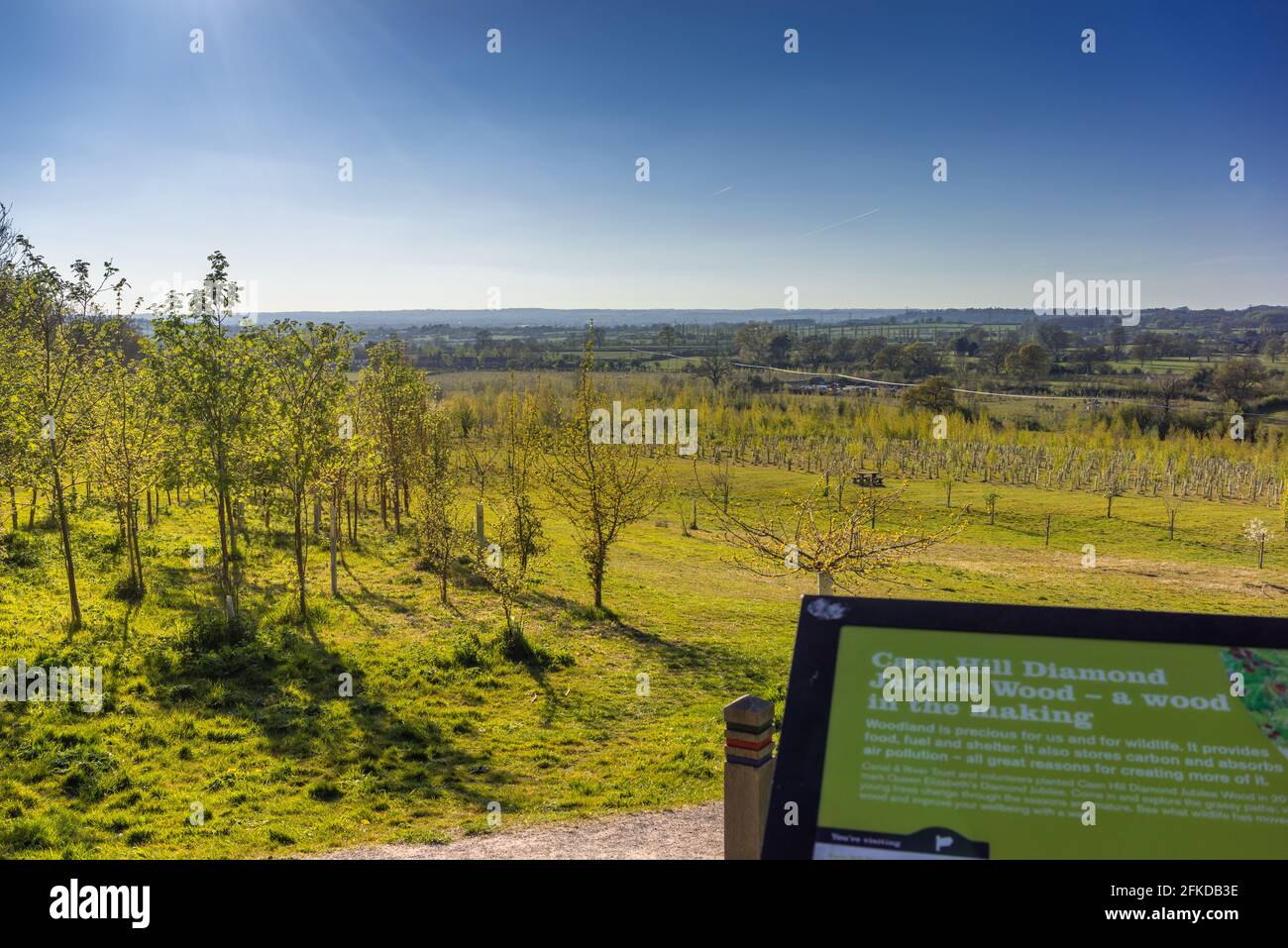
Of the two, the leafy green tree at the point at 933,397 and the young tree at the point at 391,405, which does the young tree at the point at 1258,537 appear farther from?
the leafy green tree at the point at 933,397

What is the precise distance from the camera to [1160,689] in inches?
173

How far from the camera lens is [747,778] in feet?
18.3

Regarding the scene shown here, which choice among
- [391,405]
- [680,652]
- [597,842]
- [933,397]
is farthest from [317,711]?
[933,397]

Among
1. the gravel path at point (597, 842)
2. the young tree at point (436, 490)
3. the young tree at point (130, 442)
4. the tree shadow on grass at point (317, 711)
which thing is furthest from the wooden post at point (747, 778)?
the young tree at point (130, 442)

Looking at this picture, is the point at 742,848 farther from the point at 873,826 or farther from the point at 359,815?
the point at 359,815

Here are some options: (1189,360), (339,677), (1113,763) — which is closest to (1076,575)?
(339,677)

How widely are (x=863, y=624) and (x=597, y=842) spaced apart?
6854 mm

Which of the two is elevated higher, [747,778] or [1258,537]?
[747,778]

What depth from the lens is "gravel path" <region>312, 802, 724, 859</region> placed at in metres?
9.99

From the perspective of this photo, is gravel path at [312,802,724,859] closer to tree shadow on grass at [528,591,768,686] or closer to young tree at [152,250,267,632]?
tree shadow on grass at [528,591,768,686]

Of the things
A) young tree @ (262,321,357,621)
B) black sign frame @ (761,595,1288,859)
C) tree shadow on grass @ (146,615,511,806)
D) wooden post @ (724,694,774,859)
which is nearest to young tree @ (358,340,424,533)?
young tree @ (262,321,357,621)

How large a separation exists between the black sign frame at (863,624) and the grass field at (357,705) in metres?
7.70

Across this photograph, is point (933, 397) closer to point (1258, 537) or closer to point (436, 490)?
point (1258, 537)
